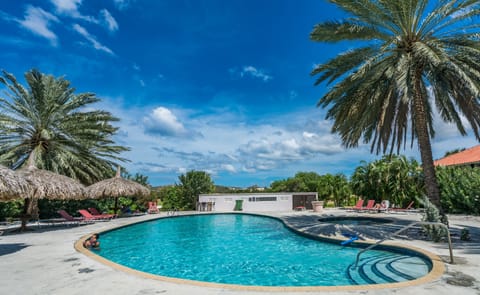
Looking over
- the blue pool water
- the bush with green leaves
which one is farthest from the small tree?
the bush with green leaves

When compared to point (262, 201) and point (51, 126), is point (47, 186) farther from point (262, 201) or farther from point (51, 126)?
point (262, 201)

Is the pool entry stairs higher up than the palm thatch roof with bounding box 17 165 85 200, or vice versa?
the palm thatch roof with bounding box 17 165 85 200

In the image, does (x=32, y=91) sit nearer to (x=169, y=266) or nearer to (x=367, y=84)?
(x=169, y=266)

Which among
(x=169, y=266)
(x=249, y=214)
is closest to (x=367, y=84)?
(x=169, y=266)

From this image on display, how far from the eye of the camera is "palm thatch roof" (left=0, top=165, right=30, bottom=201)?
8.51 metres

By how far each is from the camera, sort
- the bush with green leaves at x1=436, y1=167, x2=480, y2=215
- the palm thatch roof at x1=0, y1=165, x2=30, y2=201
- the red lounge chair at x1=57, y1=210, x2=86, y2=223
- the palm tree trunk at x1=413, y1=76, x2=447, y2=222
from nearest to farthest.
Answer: the palm thatch roof at x1=0, y1=165, x2=30, y2=201, the palm tree trunk at x1=413, y1=76, x2=447, y2=222, the red lounge chair at x1=57, y1=210, x2=86, y2=223, the bush with green leaves at x1=436, y1=167, x2=480, y2=215

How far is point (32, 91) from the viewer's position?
1603 centimetres

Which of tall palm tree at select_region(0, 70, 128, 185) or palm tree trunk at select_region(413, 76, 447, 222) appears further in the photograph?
tall palm tree at select_region(0, 70, 128, 185)

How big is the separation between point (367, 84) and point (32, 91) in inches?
729

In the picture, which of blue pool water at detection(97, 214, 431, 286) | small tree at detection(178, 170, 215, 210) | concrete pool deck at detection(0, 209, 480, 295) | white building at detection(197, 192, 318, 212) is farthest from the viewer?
small tree at detection(178, 170, 215, 210)

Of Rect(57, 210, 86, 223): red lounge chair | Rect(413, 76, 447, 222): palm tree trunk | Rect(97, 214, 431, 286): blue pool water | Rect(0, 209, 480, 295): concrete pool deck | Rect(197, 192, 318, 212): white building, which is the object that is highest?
Rect(413, 76, 447, 222): palm tree trunk

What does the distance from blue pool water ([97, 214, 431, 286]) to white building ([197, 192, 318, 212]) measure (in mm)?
12208

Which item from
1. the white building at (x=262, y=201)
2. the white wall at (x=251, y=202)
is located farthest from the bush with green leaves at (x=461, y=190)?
the white wall at (x=251, y=202)

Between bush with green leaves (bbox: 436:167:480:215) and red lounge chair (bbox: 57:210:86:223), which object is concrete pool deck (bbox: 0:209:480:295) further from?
bush with green leaves (bbox: 436:167:480:215)
